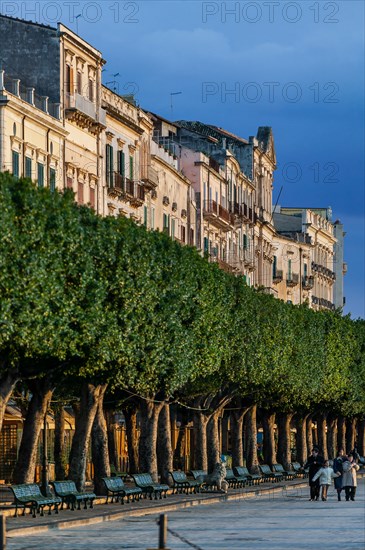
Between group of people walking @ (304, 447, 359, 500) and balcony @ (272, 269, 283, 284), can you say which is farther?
balcony @ (272, 269, 283, 284)

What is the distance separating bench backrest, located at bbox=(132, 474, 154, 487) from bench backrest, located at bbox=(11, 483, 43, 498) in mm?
11350

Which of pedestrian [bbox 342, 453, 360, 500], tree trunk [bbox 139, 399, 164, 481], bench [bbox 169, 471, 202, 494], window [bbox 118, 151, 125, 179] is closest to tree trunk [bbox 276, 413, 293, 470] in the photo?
window [bbox 118, 151, 125, 179]

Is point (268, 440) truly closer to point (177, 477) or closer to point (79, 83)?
point (79, 83)

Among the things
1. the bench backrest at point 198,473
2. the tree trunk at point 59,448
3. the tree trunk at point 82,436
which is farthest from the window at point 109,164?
the tree trunk at point 82,436

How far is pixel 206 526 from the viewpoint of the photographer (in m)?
44.5

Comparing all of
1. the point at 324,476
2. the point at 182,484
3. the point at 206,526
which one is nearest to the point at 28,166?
the point at 182,484

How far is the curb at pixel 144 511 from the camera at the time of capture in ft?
135

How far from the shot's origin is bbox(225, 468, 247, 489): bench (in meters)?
74.7

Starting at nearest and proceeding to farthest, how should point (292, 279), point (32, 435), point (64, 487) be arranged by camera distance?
point (64, 487), point (32, 435), point (292, 279)

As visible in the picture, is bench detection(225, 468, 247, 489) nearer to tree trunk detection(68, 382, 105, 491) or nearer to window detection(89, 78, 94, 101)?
tree trunk detection(68, 382, 105, 491)

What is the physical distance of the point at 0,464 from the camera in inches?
2817

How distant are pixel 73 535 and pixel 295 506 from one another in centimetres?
2057

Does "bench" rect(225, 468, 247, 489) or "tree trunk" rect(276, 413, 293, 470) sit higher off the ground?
Result: "tree trunk" rect(276, 413, 293, 470)

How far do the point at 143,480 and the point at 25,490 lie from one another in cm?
1342
